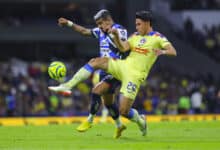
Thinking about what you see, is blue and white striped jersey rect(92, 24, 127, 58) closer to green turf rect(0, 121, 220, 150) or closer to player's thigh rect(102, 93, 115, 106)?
player's thigh rect(102, 93, 115, 106)

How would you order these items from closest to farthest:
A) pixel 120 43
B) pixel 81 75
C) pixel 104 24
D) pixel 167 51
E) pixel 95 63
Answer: pixel 81 75 < pixel 95 63 < pixel 167 51 < pixel 120 43 < pixel 104 24

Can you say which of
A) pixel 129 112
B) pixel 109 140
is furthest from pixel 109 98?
pixel 109 140

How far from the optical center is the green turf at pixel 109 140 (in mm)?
14953

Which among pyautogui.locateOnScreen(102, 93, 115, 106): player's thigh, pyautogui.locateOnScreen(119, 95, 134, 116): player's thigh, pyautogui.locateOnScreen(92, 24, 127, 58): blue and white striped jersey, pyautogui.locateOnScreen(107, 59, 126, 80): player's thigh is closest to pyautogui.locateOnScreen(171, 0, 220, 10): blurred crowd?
pyautogui.locateOnScreen(92, 24, 127, 58): blue and white striped jersey

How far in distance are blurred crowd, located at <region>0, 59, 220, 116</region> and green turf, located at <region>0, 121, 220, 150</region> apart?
44.6ft

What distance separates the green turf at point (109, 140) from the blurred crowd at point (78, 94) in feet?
44.6

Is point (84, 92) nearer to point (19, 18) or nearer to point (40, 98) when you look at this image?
point (40, 98)

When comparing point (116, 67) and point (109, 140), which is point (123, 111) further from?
point (116, 67)

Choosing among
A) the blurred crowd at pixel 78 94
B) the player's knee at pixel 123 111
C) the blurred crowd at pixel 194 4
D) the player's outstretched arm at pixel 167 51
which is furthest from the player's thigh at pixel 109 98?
the blurred crowd at pixel 194 4

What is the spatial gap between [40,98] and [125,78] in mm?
18319

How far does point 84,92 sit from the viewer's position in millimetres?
35750

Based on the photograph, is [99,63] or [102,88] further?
[102,88]

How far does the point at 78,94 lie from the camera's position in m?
35.4

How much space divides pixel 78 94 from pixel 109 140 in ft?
62.1
